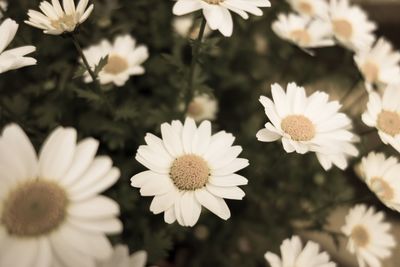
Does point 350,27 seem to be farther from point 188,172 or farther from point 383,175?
point 188,172

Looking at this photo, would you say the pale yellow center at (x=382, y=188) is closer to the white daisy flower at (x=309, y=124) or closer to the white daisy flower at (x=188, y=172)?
the white daisy flower at (x=309, y=124)

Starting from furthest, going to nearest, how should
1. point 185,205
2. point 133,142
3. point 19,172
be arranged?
point 133,142 < point 185,205 < point 19,172

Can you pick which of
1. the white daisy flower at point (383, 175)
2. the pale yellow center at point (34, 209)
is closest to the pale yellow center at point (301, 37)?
the white daisy flower at point (383, 175)

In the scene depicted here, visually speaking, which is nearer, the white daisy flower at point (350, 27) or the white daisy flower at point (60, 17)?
the white daisy flower at point (60, 17)

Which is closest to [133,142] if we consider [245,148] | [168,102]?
[168,102]

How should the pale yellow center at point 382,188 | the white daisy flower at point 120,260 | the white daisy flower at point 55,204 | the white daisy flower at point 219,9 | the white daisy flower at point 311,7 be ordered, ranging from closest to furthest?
the white daisy flower at point 55,204 → the white daisy flower at point 120,260 → the white daisy flower at point 219,9 → the pale yellow center at point 382,188 → the white daisy flower at point 311,7

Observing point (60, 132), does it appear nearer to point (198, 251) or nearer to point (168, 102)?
point (168, 102)

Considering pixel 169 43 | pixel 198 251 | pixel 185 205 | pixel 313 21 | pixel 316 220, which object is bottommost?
pixel 198 251
